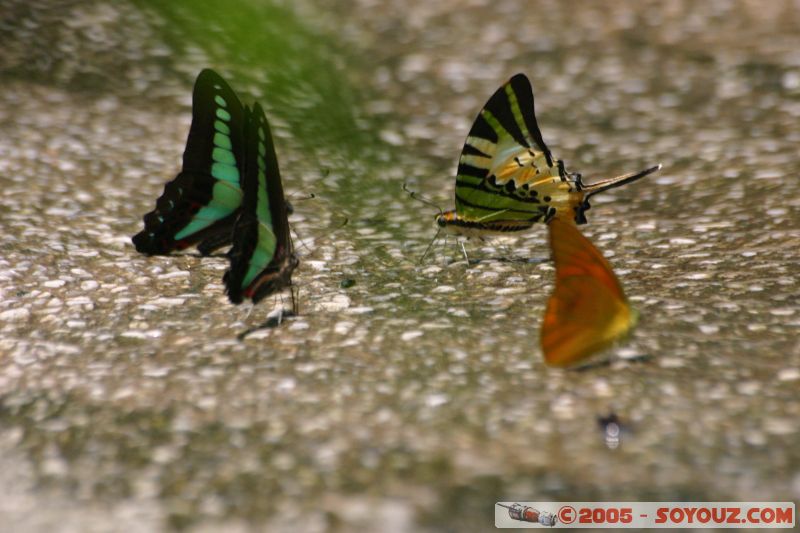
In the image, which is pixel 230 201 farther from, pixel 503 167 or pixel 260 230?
pixel 503 167

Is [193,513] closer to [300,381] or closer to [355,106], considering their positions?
[300,381]

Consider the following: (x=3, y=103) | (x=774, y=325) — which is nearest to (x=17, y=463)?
(x=774, y=325)

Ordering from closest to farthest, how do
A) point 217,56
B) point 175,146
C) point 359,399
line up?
point 359,399
point 175,146
point 217,56

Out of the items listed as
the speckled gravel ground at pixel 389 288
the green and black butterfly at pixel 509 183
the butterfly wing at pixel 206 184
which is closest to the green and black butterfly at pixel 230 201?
the butterfly wing at pixel 206 184

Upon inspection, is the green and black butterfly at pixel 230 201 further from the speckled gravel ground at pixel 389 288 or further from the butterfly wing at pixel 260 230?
the speckled gravel ground at pixel 389 288

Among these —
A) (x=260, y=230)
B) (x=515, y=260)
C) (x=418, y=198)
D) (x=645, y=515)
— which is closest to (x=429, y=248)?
(x=515, y=260)
